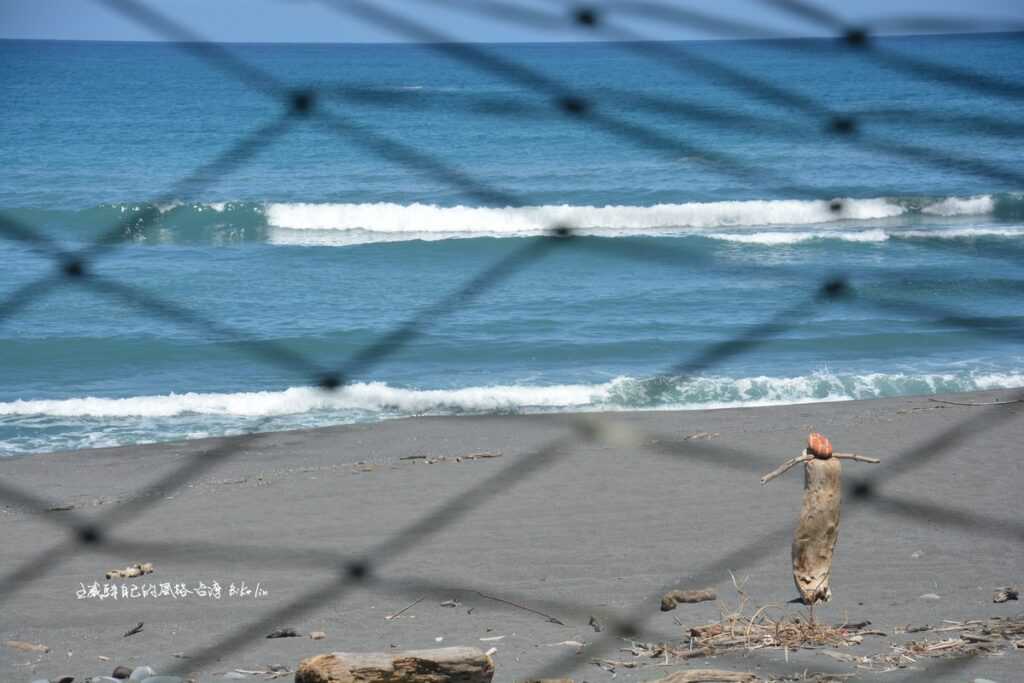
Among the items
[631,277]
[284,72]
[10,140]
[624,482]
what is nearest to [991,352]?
[631,277]

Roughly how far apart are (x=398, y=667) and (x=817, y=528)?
2.14 metres

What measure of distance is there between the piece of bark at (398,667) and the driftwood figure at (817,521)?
53.7 inches

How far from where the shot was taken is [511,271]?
6.12 m

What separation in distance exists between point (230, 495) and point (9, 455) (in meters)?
2.59

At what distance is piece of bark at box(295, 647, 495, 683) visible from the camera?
3.40 meters

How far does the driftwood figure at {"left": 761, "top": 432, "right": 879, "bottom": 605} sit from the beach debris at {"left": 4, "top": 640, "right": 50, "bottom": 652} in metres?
3.33

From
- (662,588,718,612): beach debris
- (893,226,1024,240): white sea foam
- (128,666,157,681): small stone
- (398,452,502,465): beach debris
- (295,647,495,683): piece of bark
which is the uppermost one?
(893,226,1024,240): white sea foam

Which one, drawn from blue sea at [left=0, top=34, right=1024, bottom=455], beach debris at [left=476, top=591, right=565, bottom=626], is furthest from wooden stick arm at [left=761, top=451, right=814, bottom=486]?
beach debris at [left=476, top=591, right=565, bottom=626]

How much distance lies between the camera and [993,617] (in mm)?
5160

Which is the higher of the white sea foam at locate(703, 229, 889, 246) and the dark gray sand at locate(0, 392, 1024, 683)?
the white sea foam at locate(703, 229, 889, 246)

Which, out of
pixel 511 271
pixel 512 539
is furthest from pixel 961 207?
pixel 511 271

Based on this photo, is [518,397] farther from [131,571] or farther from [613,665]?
[613,665]

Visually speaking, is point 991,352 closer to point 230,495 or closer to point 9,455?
point 230,495

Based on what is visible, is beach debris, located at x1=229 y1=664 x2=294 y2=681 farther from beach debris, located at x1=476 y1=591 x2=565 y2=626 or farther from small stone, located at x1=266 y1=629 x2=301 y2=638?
beach debris, located at x1=476 y1=591 x2=565 y2=626
